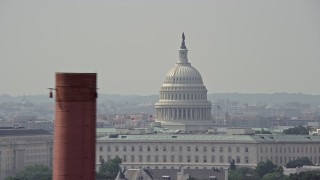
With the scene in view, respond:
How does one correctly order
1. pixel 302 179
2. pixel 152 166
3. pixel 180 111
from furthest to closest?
pixel 180 111, pixel 152 166, pixel 302 179

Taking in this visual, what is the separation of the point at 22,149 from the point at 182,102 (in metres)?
47.3

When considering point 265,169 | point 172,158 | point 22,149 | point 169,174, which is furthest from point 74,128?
point 172,158

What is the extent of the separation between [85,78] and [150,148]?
134 metres

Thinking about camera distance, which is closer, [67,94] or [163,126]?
[67,94]

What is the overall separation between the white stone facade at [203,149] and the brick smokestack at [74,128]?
13010 centimetres

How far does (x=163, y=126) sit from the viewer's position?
625 ft

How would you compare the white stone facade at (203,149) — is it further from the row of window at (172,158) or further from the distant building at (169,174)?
the distant building at (169,174)

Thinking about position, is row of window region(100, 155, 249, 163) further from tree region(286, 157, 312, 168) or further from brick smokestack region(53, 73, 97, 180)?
brick smokestack region(53, 73, 97, 180)

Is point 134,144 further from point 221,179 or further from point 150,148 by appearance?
point 221,179

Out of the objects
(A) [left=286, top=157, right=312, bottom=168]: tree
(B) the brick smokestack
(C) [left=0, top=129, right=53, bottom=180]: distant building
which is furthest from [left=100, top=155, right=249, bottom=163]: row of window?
(B) the brick smokestack

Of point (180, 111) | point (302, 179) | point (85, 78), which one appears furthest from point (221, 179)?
point (85, 78)

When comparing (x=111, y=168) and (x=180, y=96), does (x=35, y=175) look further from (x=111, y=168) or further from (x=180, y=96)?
(x=180, y=96)

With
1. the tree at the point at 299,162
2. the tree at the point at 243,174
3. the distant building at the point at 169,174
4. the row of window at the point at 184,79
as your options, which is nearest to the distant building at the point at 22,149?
the distant building at the point at 169,174

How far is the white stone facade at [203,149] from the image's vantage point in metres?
158
